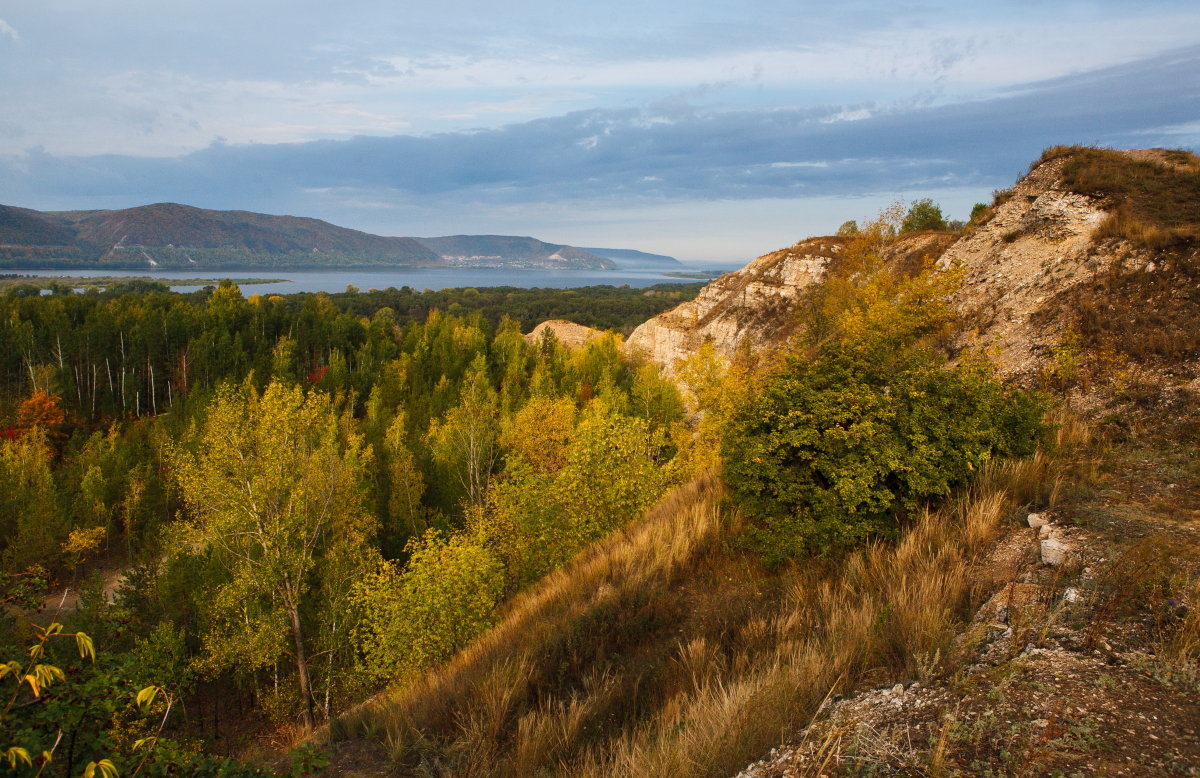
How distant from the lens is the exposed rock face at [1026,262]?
17.5 m

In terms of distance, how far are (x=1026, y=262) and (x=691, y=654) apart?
2447 cm

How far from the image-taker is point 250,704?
83.7ft

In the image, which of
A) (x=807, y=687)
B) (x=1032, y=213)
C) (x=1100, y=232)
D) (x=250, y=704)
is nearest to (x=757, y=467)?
(x=807, y=687)

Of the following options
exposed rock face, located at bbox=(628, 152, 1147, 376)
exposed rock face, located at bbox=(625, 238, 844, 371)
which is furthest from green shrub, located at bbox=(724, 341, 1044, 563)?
exposed rock face, located at bbox=(625, 238, 844, 371)

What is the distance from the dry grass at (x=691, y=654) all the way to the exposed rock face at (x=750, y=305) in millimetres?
43318

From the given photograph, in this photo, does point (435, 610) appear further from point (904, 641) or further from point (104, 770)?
point (104, 770)

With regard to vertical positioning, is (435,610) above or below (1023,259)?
below

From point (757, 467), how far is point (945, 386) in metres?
3.16

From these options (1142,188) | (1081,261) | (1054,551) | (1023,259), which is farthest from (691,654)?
(1142,188)

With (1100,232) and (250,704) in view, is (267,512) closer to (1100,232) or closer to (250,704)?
(250,704)

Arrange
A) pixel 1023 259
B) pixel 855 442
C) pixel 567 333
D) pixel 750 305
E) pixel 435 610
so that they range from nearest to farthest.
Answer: pixel 855 442 < pixel 435 610 < pixel 1023 259 < pixel 750 305 < pixel 567 333

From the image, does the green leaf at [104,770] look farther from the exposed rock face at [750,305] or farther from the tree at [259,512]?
the exposed rock face at [750,305]

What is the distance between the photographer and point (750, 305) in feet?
179

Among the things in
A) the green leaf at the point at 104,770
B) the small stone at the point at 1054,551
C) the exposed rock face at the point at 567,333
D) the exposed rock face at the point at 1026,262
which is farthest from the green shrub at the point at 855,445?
the exposed rock face at the point at 567,333
